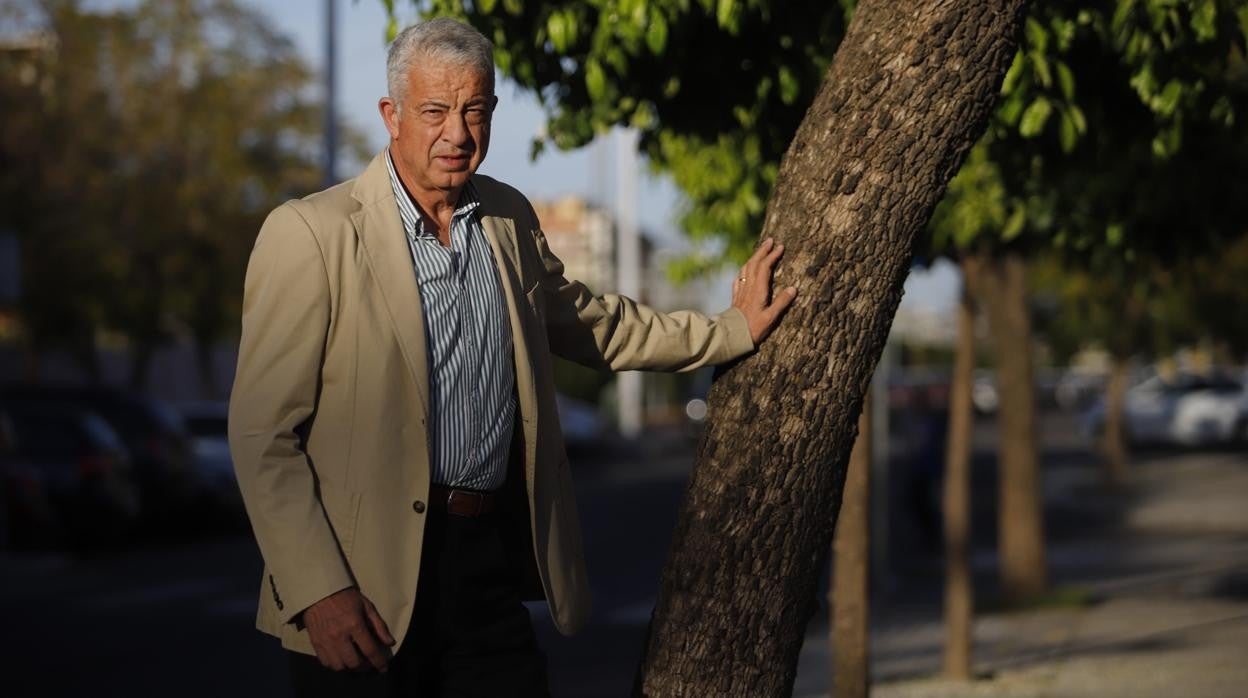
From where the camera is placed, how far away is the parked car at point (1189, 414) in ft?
114

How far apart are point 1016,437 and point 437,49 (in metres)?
10.6

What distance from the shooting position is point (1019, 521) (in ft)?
41.9

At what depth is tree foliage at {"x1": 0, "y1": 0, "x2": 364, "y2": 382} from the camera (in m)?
28.2

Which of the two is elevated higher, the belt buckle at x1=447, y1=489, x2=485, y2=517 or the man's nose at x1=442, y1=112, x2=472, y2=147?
the man's nose at x1=442, y1=112, x2=472, y2=147

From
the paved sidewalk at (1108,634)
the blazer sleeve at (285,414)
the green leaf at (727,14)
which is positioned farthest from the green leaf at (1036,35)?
the paved sidewalk at (1108,634)

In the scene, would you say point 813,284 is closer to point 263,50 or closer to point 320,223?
point 320,223

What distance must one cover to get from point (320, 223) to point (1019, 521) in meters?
10.2

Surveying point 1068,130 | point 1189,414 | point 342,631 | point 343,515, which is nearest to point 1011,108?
point 1068,130

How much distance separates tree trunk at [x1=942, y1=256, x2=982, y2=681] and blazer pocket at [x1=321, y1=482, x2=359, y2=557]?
615cm

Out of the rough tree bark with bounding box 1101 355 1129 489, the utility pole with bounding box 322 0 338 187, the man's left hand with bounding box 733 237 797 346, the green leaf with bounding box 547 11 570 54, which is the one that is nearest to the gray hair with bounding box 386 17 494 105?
the man's left hand with bounding box 733 237 797 346

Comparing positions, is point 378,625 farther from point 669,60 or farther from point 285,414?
point 669,60

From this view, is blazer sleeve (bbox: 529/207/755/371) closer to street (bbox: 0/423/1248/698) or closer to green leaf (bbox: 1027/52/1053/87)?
green leaf (bbox: 1027/52/1053/87)

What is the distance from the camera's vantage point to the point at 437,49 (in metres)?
3.32

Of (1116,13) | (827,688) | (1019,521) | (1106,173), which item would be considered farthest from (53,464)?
(1116,13)
